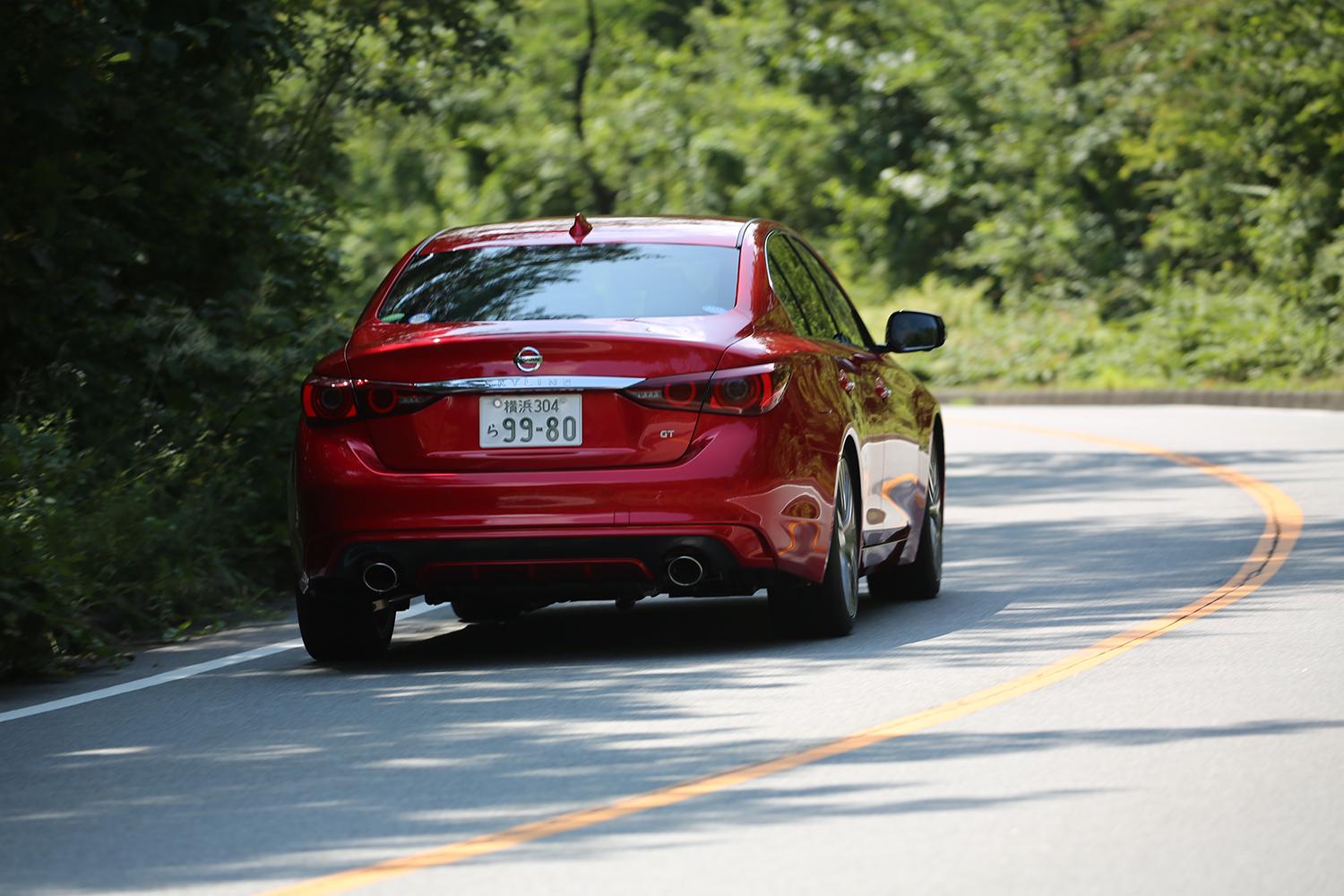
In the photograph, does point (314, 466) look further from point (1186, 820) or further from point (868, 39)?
point (868, 39)

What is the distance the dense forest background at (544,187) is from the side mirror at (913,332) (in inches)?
135

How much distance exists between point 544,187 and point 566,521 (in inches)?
2000

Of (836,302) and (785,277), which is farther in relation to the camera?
(836,302)

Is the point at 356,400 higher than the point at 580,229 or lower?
lower

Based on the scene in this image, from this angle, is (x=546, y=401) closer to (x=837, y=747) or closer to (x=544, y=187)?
(x=837, y=747)

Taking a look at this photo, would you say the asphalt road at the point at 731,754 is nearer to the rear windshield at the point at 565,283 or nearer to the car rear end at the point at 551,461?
the car rear end at the point at 551,461

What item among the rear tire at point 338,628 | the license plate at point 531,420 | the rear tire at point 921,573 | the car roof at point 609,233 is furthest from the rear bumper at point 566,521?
the rear tire at point 921,573

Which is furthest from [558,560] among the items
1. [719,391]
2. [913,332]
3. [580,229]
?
[913,332]

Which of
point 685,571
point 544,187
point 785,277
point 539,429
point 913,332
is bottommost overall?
point 685,571

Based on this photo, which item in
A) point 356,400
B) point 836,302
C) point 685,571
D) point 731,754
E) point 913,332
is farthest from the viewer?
point 836,302

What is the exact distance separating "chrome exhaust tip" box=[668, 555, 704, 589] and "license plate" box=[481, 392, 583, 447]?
1.82 feet

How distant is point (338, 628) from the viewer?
9.25 metres

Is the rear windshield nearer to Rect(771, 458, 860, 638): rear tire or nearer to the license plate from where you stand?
the license plate

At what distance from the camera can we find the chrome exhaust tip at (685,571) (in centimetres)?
862
